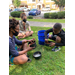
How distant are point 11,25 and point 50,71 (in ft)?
5.11

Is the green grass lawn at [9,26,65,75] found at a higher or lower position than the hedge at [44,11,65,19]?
lower

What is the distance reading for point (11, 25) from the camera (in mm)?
1839

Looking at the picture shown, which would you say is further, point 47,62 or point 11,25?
point 47,62

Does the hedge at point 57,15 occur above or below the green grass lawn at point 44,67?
above

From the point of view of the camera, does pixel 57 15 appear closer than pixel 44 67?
No

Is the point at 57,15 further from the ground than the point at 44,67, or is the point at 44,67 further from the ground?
the point at 57,15

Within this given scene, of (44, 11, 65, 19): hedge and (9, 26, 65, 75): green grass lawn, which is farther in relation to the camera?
(44, 11, 65, 19): hedge

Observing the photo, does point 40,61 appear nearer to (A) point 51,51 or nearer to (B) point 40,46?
(A) point 51,51

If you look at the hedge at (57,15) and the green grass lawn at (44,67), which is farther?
the hedge at (57,15)
